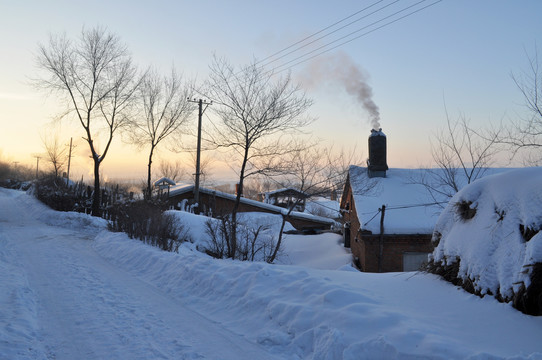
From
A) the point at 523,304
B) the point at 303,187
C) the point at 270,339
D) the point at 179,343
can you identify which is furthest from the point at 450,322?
the point at 303,187

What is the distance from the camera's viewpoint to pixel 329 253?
23.4m

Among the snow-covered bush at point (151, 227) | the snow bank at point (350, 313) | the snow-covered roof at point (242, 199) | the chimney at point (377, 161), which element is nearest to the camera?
the snow bank at point (350, 313)

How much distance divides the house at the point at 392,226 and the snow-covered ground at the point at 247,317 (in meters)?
11.7

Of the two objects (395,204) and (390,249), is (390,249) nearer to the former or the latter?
(390,249)

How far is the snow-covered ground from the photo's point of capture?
4.18 meters

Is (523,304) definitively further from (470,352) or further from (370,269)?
(370,269)

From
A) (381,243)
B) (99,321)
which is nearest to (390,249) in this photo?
(381,243)

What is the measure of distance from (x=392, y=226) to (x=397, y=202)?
193cm

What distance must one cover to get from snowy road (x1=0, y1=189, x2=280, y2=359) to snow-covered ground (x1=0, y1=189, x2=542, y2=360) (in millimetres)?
14

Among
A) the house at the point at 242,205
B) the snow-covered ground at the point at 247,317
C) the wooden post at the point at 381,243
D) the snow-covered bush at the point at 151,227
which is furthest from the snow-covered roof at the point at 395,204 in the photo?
the house at the point at 242,205

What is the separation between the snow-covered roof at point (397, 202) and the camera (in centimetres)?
1898

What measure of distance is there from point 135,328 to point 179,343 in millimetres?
839

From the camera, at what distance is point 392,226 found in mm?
19062

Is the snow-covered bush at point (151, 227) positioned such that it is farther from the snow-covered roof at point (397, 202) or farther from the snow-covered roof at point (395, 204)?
the snow-covered roof at point (397, 202)
